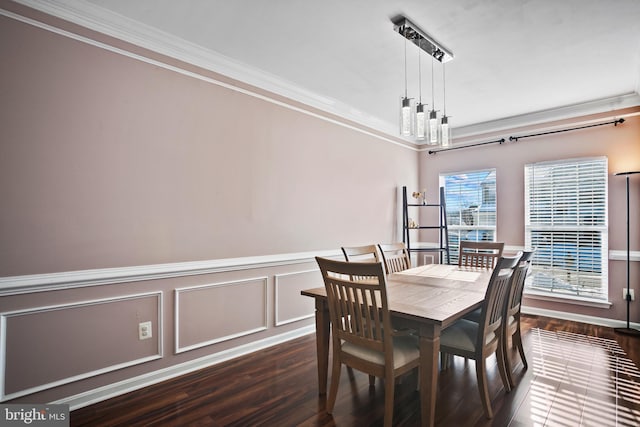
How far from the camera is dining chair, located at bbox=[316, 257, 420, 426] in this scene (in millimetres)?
1836

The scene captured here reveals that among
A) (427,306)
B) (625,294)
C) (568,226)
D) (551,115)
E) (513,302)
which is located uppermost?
(551,115)

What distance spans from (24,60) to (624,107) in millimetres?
5616

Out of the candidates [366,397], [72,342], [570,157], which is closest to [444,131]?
[366,397]

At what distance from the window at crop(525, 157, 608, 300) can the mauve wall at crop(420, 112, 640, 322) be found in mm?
82

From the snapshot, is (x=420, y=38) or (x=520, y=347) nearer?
(x=420, y=38)

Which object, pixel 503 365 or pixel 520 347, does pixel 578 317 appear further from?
pixel 503 365

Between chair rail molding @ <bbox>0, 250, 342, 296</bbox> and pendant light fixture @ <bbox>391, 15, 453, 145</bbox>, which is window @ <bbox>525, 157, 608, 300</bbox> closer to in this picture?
pendant light fixture @ <bbox>391, 15, 453, 145</bbox>

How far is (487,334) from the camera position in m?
2.17

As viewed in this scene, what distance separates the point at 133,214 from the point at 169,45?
1.34 metres

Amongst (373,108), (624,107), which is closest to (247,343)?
(373,108)

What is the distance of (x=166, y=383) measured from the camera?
2529 millimetres

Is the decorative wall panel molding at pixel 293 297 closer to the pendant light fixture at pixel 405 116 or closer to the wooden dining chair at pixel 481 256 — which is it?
the wooden dining chair at pixel 481 256

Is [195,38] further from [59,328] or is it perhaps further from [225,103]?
[59,328]

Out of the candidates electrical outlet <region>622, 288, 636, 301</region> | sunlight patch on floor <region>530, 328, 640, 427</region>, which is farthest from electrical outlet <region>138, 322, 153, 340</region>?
electrical outlet <region>622, 288, 636, 301</region>
